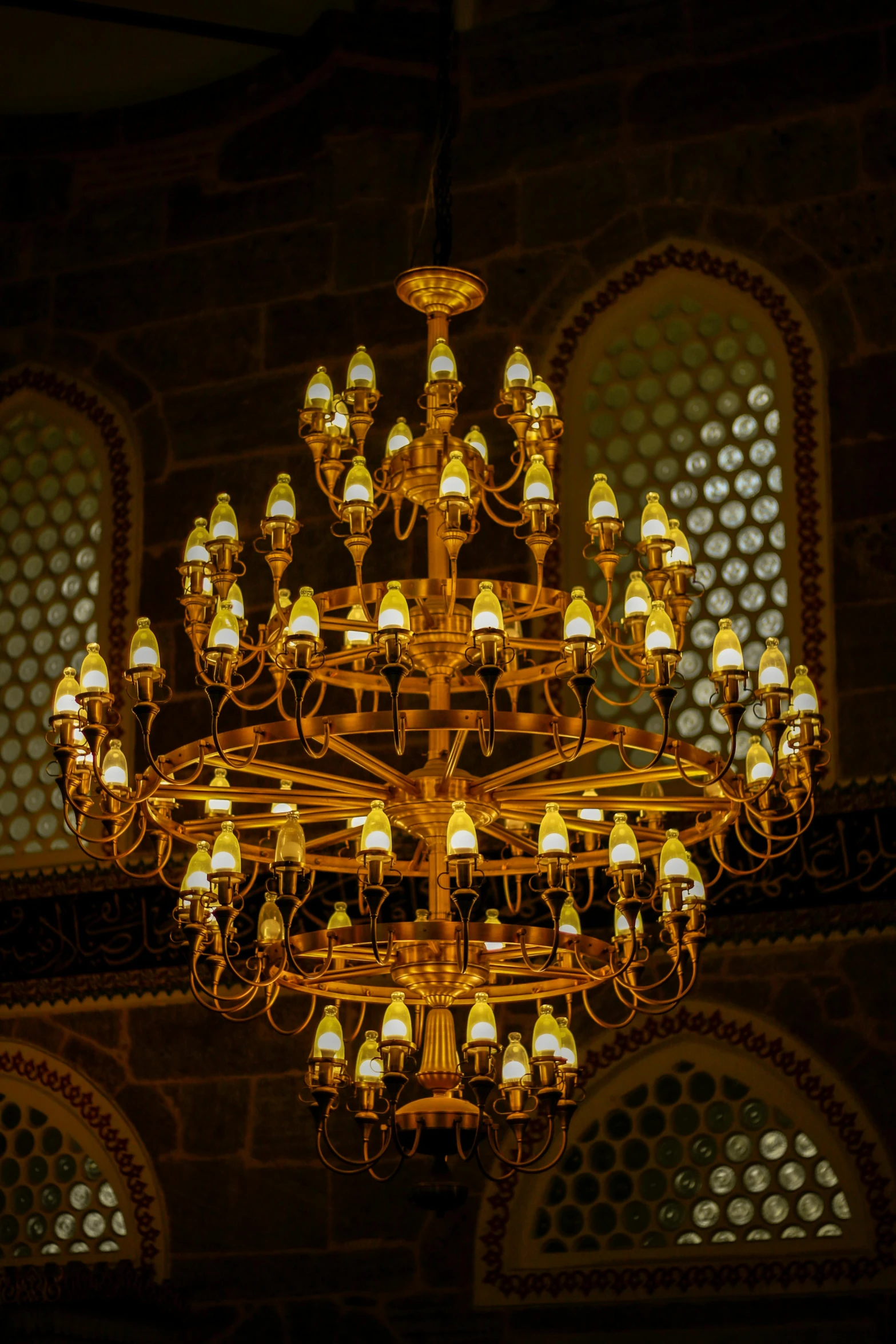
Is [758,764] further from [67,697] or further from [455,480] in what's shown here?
[67,697]

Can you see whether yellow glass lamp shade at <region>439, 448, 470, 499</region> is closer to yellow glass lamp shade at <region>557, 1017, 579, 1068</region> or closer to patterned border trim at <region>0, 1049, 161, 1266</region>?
yellow glass lamp shade at <region>557, 1017, 579, 1068</region>

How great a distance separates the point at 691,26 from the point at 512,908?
11.7ft

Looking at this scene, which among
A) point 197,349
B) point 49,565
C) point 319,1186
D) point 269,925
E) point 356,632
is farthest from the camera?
point 49,565

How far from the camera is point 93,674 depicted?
119 inches

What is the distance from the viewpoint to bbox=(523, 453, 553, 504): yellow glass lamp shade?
315 cm

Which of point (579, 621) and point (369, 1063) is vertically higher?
point (579, 621)

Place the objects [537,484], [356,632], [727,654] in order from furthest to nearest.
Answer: [356,632], [537,484], [727,654]

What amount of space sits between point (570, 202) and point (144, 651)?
3.48m

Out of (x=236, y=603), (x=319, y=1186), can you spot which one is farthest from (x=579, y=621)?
(x=319, y=1186)

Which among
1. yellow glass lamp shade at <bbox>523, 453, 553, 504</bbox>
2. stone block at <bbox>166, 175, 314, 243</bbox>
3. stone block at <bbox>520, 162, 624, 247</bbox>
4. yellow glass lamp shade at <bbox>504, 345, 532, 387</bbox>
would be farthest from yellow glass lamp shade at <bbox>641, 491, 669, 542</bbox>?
stone block at <bbox>166, 175, 314, 243</bbox>

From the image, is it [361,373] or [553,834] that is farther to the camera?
[361,373]

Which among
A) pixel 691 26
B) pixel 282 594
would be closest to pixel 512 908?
pixel 282 594

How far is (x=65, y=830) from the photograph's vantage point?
6102 mm

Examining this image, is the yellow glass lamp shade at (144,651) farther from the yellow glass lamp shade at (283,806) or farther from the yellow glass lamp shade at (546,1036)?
the yellow glass lamp shade at (546,1036)
